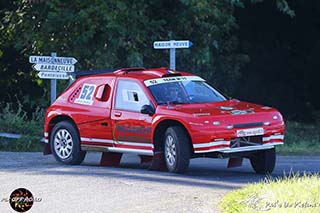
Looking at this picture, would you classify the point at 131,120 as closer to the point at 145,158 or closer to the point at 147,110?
the point at 147,110

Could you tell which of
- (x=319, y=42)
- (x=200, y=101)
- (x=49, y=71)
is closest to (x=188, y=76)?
(x=200, y=101)

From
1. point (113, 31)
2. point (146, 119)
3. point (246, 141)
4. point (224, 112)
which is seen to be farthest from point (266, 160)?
point (113, 31)

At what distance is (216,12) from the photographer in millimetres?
22797

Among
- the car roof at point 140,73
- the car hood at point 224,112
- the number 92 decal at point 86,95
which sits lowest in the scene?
the car hood at point 224,112

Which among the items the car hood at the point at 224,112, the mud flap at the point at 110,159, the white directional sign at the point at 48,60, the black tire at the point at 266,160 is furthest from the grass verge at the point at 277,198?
the white directional sign at the point at 48,60

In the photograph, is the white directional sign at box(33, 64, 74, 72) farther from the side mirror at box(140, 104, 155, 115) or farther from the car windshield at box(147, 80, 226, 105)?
the side mirror at box(140, 104, 155, 115)

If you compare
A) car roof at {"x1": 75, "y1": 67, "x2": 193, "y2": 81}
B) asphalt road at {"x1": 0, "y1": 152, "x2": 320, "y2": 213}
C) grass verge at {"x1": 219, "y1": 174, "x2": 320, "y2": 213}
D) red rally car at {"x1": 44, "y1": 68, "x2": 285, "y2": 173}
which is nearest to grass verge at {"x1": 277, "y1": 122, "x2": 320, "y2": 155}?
asphalt road at {"x1": 0, "y1": 152, "x2": 320, "y2": 213}

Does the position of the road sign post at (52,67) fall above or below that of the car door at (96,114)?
above

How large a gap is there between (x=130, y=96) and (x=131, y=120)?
499 mm

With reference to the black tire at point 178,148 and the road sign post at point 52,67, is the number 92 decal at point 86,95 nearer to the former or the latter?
the black tire at point 178,148

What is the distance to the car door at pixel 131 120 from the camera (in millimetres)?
14086

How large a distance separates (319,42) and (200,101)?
13891 mm

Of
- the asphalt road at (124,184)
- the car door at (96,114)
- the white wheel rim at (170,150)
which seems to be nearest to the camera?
the asphalt road at (124,184)

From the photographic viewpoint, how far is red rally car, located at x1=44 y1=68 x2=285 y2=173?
13.2 metres
